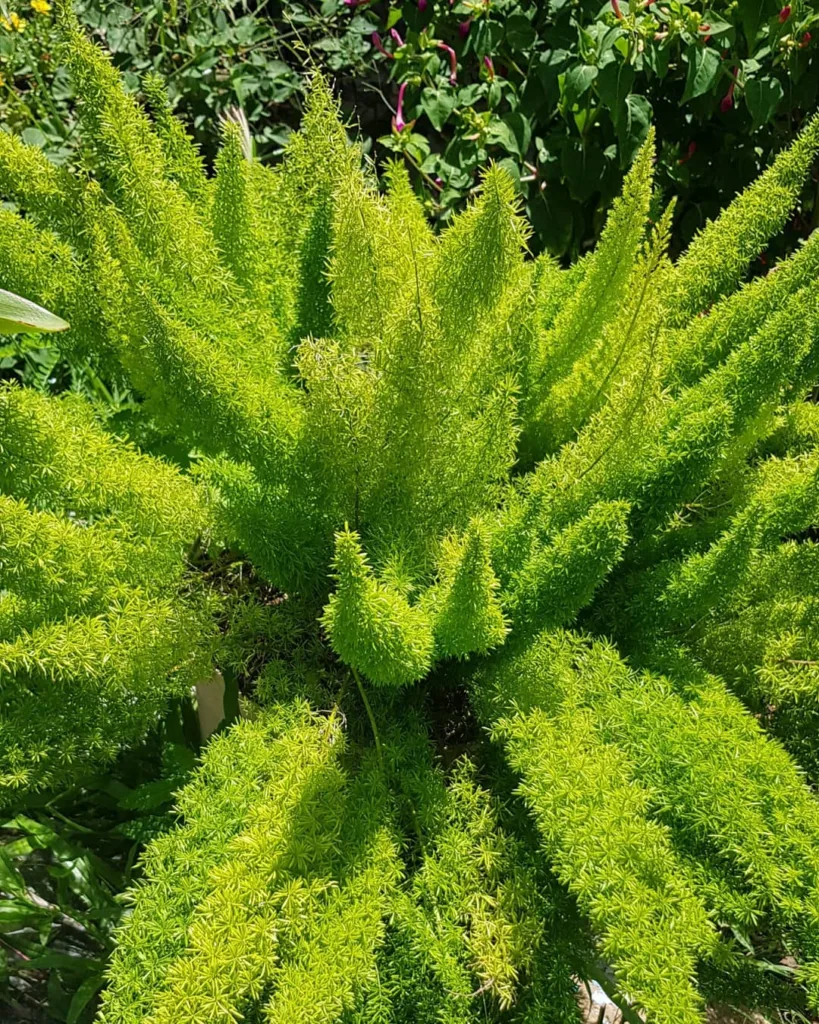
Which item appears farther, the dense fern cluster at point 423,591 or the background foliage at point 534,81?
the background foliage at point 534,81

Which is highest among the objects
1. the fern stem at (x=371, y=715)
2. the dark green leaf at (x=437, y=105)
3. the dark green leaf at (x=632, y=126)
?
the dark green leaf at (x=632, y=126)

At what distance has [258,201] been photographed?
80cm

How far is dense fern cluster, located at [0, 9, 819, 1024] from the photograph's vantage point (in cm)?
49

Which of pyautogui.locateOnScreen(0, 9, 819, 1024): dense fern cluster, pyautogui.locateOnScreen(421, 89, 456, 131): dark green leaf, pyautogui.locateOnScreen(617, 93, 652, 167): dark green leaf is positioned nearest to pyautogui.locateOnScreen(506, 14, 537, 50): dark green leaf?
pyautogui.locateOnScreen(421, 89, 456, 131): dark green leaf

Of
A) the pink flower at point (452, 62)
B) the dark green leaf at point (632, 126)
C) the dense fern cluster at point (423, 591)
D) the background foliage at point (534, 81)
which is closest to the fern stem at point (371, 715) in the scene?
the dense fern cluster at point (423, 591)

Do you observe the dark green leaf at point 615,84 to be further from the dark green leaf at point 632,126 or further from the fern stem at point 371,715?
the fern stem at point 371,715

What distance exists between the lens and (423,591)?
23.8 inches

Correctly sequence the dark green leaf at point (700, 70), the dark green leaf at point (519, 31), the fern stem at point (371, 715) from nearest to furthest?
1. the fern stem at point (371, 715)
2. the dark green leaf at point (700, 70)
3. the dark green leaf at point (519, 31)

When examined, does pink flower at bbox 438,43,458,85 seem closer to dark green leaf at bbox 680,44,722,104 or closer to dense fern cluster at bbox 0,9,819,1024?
dark green leaf at bbox 680,44,722,104

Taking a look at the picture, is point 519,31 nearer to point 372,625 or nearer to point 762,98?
point 762,98

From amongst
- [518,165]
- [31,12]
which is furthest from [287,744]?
[31,12]

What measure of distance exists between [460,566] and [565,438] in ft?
0.98

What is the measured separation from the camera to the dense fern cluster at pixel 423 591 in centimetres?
49

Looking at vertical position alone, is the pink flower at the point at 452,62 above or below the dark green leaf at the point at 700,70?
below
